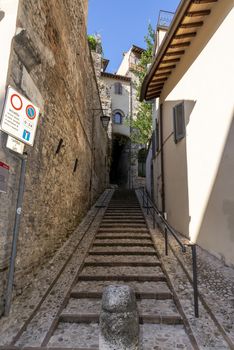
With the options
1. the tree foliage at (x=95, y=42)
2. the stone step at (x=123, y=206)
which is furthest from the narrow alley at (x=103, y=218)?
the tree foliage at (x=95, y=42)

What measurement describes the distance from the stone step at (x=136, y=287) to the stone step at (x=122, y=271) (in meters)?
0.16

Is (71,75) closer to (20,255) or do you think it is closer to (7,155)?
(7,155)

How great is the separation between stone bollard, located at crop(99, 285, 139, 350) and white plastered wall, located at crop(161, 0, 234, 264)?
241 cm

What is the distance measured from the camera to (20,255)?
3244mm

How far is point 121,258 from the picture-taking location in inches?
187

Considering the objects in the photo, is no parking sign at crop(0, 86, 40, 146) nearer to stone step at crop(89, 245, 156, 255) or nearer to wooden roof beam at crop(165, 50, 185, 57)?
stone step at crop(89, 245, 156, 255)

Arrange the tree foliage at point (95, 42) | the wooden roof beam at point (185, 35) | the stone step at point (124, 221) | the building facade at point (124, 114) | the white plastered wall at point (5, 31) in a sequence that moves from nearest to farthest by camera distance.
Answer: the white plastered wall at point (5, 31), the wooden roof beam at point (185, 35), the stone step at point (124, 221), the tree foliage at point (95, 42), the building facade at point (124, 114)

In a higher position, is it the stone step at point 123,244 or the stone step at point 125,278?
the stone step at point 123,244

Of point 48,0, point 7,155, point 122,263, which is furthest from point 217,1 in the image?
point 122,263

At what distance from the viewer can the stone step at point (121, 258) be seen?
4.52 meters

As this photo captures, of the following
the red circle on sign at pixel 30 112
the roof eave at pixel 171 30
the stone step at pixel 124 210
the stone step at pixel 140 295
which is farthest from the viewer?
the stone step at pixel 124 210

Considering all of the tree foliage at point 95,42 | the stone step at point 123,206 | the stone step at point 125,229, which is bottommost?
the stone step at point 125,229

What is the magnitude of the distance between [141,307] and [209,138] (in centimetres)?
330

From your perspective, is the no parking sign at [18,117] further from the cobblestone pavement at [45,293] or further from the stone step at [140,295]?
the stone step at [140,295]
